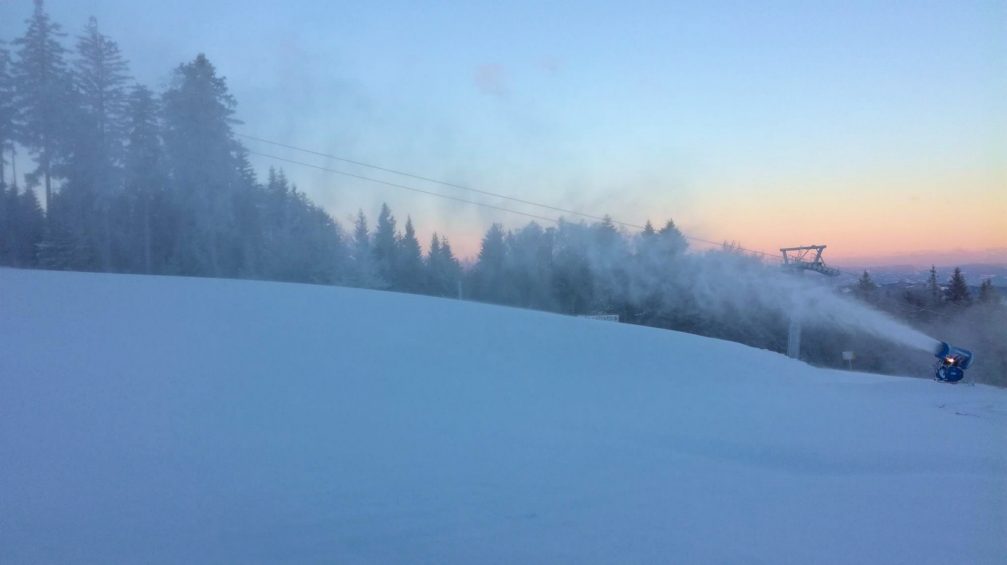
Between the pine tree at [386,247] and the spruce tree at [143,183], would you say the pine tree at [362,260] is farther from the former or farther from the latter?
the spruce tree at [143,183]

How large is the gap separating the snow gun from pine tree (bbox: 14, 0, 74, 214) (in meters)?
23.5

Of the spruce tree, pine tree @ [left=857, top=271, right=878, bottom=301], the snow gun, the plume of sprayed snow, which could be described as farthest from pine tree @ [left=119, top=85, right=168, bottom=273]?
pine tree @ [left=857, top=271, right=878, bottom=301]

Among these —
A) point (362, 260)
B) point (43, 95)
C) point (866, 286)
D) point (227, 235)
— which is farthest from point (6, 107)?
point (866, 286)

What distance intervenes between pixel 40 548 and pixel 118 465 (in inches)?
53.2

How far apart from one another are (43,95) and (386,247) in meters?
12.6

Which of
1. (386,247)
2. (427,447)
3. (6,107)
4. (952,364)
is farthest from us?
(386,247)

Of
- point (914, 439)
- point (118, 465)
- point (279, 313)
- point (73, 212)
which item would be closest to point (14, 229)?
point (73, 212)

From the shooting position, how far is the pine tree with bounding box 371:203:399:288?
28.3 metres

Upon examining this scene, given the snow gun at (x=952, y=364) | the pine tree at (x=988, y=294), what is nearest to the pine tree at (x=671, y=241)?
the pine tree at (x=988, y=294)

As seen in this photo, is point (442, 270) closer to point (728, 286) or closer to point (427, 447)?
point (728, 286)

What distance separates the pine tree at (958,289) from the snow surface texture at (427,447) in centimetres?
1321

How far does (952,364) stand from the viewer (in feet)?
41.3

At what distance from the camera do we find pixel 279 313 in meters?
11.2

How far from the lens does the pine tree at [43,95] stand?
2045 cm
